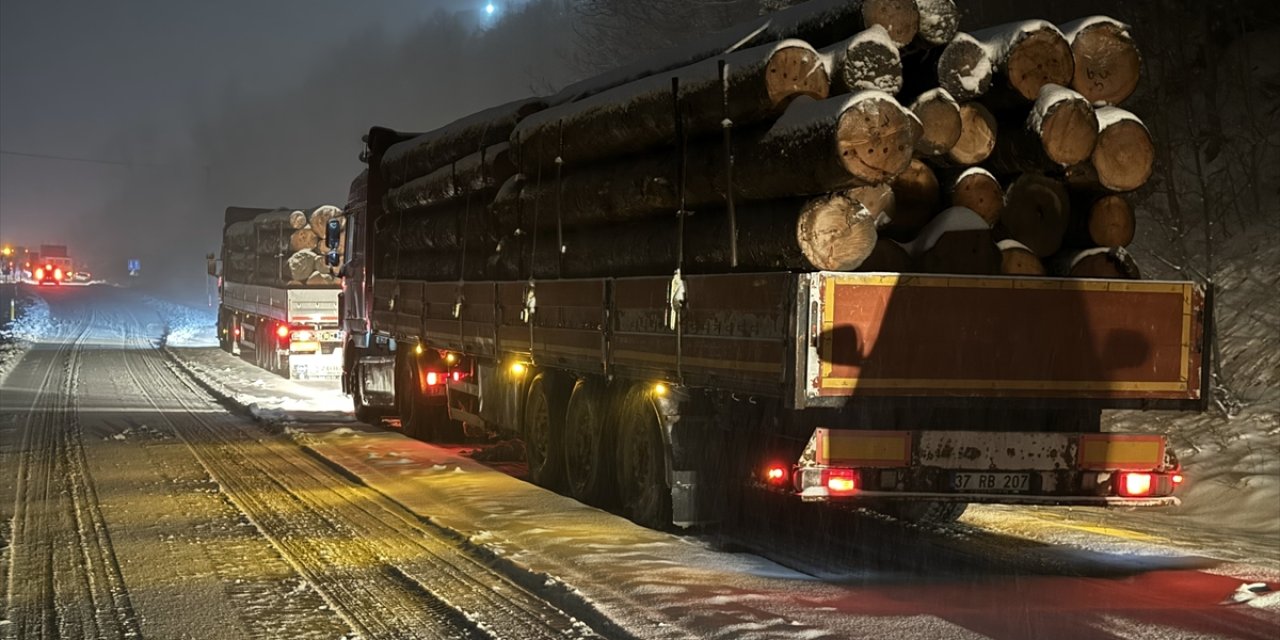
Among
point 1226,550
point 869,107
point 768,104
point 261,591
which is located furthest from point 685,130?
point 1226,550

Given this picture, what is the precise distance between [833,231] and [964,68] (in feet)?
4.74

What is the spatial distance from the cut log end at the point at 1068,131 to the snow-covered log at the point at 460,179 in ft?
20.0

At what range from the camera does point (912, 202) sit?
916 cm

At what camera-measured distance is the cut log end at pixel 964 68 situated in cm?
895

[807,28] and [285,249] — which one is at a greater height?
[807,28]

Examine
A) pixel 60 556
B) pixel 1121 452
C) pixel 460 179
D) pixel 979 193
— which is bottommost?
pixel 60 556

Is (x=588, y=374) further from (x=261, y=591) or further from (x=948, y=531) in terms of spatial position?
(x=261, y=591)

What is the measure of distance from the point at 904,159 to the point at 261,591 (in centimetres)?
455

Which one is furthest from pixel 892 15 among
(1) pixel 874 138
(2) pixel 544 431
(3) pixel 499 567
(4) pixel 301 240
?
(4) pixel 301 240

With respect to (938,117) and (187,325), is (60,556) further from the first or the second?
(187,325)

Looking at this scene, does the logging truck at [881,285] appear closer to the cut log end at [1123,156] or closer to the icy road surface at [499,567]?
the cut log end at [1123,156]

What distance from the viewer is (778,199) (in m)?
9.02

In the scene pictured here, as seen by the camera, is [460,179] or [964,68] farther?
[460,179]

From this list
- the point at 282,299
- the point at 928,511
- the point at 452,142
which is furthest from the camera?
the point at 282,299
